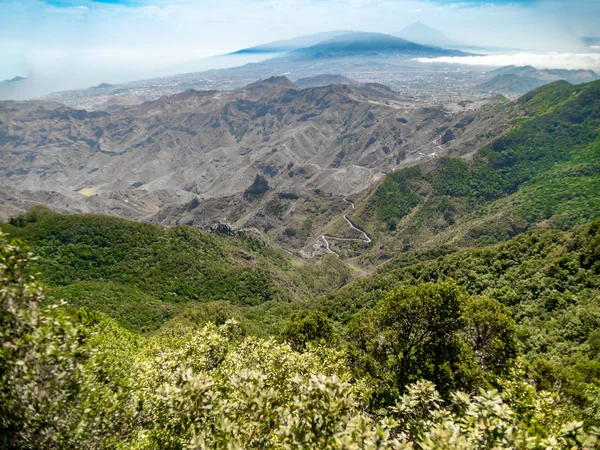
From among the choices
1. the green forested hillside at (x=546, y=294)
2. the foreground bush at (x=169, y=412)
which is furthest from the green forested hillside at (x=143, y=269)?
the foreground bush at (x=169, y=412)

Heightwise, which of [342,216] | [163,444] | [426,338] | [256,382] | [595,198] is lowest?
[342,216]

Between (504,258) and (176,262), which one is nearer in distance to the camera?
(504,258)

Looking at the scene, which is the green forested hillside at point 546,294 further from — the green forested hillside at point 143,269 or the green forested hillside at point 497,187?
the green forested hillside at point 497,187

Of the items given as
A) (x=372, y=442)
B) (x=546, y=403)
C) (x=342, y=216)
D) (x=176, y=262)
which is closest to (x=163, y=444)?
(x=372, y=442)

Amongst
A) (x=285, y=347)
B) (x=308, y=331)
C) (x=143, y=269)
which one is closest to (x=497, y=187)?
(x=143, y=269)

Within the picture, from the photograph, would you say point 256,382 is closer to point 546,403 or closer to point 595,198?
point 546,403

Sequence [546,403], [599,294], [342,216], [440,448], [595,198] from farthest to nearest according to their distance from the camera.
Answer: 1. [342,216]
2. [595,198]
3. [599,294]
4. [546,403]
5. [440,448]

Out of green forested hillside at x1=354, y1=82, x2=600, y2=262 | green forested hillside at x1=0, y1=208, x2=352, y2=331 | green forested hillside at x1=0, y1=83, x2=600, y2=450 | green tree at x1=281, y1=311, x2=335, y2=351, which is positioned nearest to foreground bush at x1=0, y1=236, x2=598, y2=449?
green forested hillside at x1=0, y1=83, x2=600, y2=450

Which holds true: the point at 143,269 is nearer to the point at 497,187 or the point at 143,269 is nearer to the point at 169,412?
the point at 169,412
